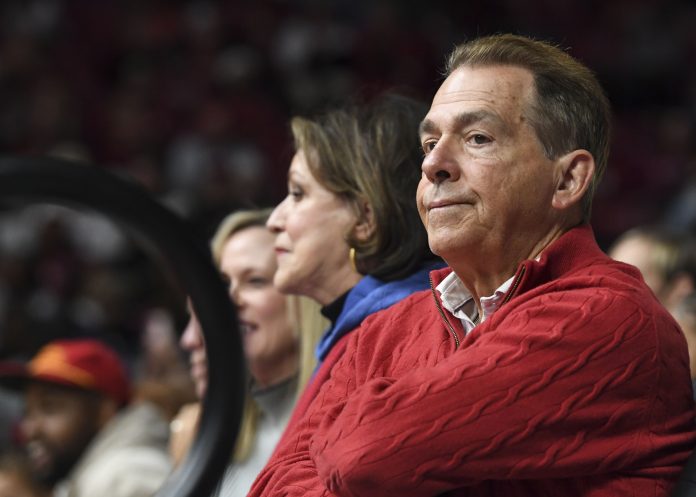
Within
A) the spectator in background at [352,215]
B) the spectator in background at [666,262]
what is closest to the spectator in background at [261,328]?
the spectator in background at [352,215]

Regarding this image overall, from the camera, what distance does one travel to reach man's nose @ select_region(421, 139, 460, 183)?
1.93m

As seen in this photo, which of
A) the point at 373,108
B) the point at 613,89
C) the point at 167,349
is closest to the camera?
the point at 373,108

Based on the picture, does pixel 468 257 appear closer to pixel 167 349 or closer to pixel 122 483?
pixel 122 483

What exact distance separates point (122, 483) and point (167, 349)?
2566 mm

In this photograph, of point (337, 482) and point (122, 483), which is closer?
point (337, 482)

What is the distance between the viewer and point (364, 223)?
8.46ft

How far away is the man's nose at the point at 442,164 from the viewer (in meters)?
1.93

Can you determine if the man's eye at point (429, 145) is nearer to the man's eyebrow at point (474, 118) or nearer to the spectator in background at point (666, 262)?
the man's eyebrow at point (474, 118)

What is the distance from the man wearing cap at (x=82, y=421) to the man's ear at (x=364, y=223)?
1.10m

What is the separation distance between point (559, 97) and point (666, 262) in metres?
2.01

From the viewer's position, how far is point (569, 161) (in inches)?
75.6

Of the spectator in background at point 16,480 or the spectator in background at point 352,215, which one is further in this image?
the spectator in background at point 16,480

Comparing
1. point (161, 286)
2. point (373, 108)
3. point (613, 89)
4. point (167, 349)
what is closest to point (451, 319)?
point (373, 108)

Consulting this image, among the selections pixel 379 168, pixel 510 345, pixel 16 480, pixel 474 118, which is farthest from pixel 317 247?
pixel 16 480
